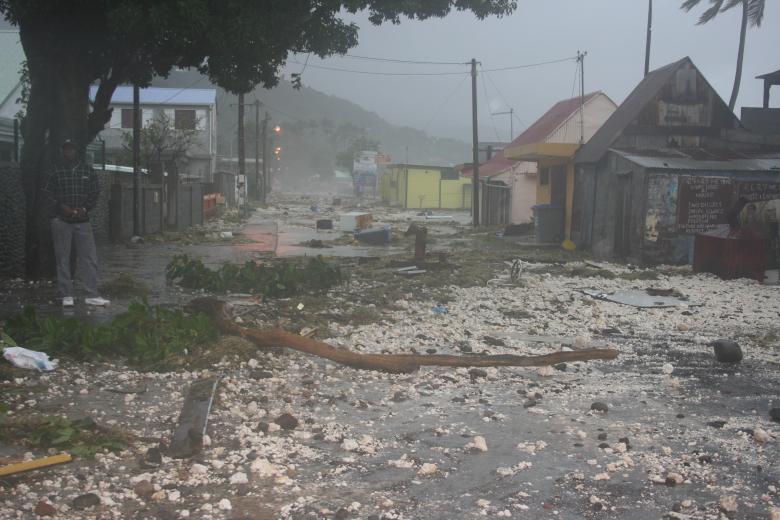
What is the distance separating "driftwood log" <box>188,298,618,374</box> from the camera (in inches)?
264

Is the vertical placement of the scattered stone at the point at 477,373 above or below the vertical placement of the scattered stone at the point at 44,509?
below

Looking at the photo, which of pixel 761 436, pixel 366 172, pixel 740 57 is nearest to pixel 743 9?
pixel 740 57

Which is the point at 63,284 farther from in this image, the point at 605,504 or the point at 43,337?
the point at 605,504

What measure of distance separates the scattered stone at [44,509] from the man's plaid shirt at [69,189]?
18.0 ft

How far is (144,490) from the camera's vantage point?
3.91 m

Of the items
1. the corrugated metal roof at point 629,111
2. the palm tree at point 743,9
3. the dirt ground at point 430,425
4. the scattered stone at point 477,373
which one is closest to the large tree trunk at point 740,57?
the palm tree at point 743,9

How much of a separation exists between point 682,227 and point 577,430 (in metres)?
13.3

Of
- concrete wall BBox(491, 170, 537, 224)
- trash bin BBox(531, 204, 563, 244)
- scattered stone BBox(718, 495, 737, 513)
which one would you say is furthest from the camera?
concrete wall BBox(491, 170, 537, 224)

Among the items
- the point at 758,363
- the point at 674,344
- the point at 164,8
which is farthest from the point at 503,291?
the point at 164,8

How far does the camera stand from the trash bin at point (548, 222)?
23.1 metres

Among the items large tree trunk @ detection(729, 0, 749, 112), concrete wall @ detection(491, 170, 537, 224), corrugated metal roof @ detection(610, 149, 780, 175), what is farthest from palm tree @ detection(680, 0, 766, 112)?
corrugated metal roof @ detection(610, 149, 780, 175)

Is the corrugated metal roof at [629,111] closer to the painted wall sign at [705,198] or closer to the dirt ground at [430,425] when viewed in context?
the painted wall sign at [705,198]

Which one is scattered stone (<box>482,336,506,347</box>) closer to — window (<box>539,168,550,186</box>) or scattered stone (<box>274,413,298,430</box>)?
scattered stone (<box>274,413,298,430</box>)

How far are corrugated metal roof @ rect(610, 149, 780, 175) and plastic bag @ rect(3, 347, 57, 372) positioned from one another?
14.2 meters
